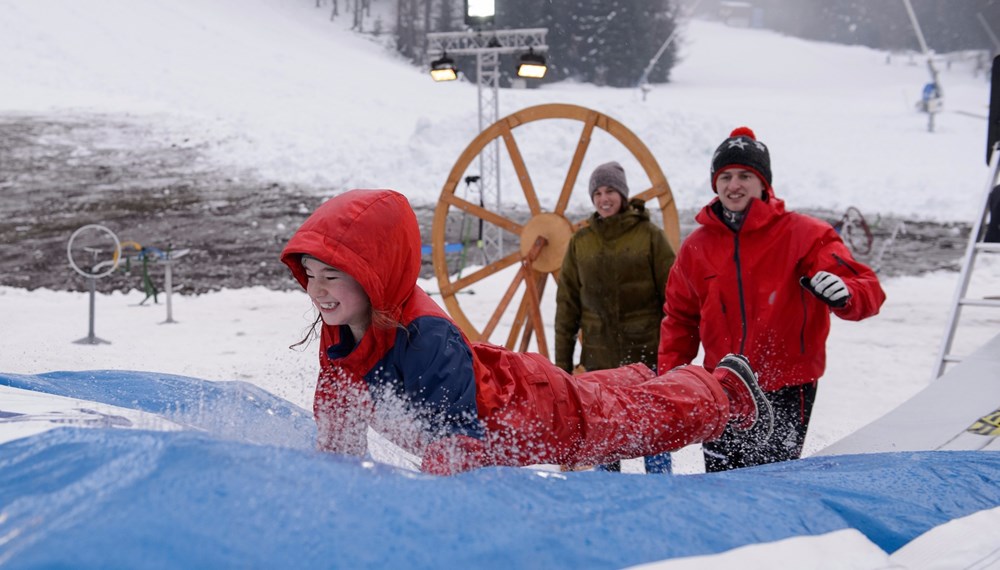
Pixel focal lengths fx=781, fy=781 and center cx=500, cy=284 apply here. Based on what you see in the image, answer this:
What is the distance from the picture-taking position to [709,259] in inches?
86.0

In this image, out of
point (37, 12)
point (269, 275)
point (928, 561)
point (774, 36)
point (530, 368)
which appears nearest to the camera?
point (928, 561)

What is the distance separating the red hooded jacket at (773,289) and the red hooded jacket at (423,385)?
0.36 m

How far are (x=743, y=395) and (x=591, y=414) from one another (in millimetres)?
409

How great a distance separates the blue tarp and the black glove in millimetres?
614

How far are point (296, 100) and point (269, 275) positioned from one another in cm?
1006

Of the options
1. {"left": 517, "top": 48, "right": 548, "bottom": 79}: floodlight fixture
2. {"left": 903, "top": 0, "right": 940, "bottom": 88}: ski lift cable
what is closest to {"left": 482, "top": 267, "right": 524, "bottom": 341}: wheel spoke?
{"left": 517, "top": 48, "right": 548, "bottom": 79}: floodlight fixture

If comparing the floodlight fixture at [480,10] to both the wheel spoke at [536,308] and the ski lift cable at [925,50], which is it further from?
the ski lift cable at [925,50]

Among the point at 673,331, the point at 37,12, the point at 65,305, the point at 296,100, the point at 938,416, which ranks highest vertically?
the point at 37,12

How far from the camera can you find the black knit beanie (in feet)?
7.03

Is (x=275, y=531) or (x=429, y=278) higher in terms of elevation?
(x=275, y=531)

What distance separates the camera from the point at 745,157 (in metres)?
2.14

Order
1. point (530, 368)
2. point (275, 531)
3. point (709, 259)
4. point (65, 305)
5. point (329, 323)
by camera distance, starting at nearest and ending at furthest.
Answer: point (275, 531) < point (329, 323) < point (530, 368) < point (709, 259) < point (65, 305)

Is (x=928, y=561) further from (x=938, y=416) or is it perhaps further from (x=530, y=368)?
(x=938, y=416)

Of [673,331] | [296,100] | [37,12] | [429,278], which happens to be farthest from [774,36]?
[673,331]
